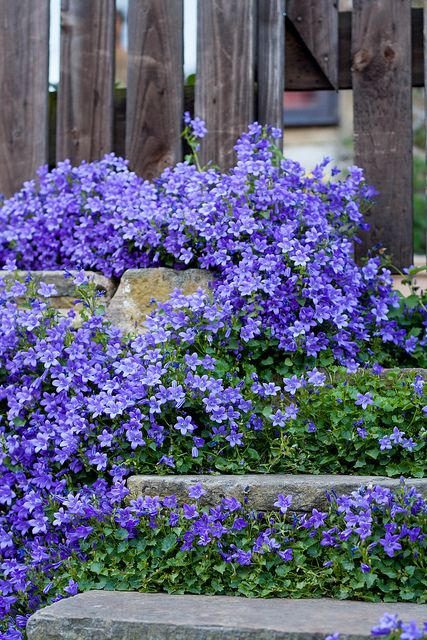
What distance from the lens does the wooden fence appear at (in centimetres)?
365

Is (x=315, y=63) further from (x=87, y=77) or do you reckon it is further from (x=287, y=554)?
(x=287, y=554)

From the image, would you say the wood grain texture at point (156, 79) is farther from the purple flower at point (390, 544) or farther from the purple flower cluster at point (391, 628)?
the purple flower cluster at point (391, 628)

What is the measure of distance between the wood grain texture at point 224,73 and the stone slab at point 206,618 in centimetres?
200

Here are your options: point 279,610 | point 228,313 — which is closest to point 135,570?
point 279,610

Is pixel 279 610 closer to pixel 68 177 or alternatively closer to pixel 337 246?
pixel 337 246

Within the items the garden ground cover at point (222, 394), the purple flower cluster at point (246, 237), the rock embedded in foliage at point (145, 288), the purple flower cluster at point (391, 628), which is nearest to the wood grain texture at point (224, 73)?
the purple flower cluster at point (246, 237)

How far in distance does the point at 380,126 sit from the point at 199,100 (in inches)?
28.8

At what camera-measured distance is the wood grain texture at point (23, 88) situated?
3.94m

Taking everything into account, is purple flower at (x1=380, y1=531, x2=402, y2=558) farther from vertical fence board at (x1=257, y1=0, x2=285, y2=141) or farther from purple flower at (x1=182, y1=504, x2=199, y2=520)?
vertical fence board at (x1=257, y1=0, x2=285, y2=141)

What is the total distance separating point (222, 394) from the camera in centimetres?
269

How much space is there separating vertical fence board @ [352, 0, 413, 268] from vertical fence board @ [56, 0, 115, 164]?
1.04 meters

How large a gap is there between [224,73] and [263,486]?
192 centimetres

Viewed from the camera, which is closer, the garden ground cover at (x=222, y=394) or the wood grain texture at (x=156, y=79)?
the garden ground cover at (x=222, y=394)

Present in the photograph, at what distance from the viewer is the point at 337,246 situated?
311 centimetres
